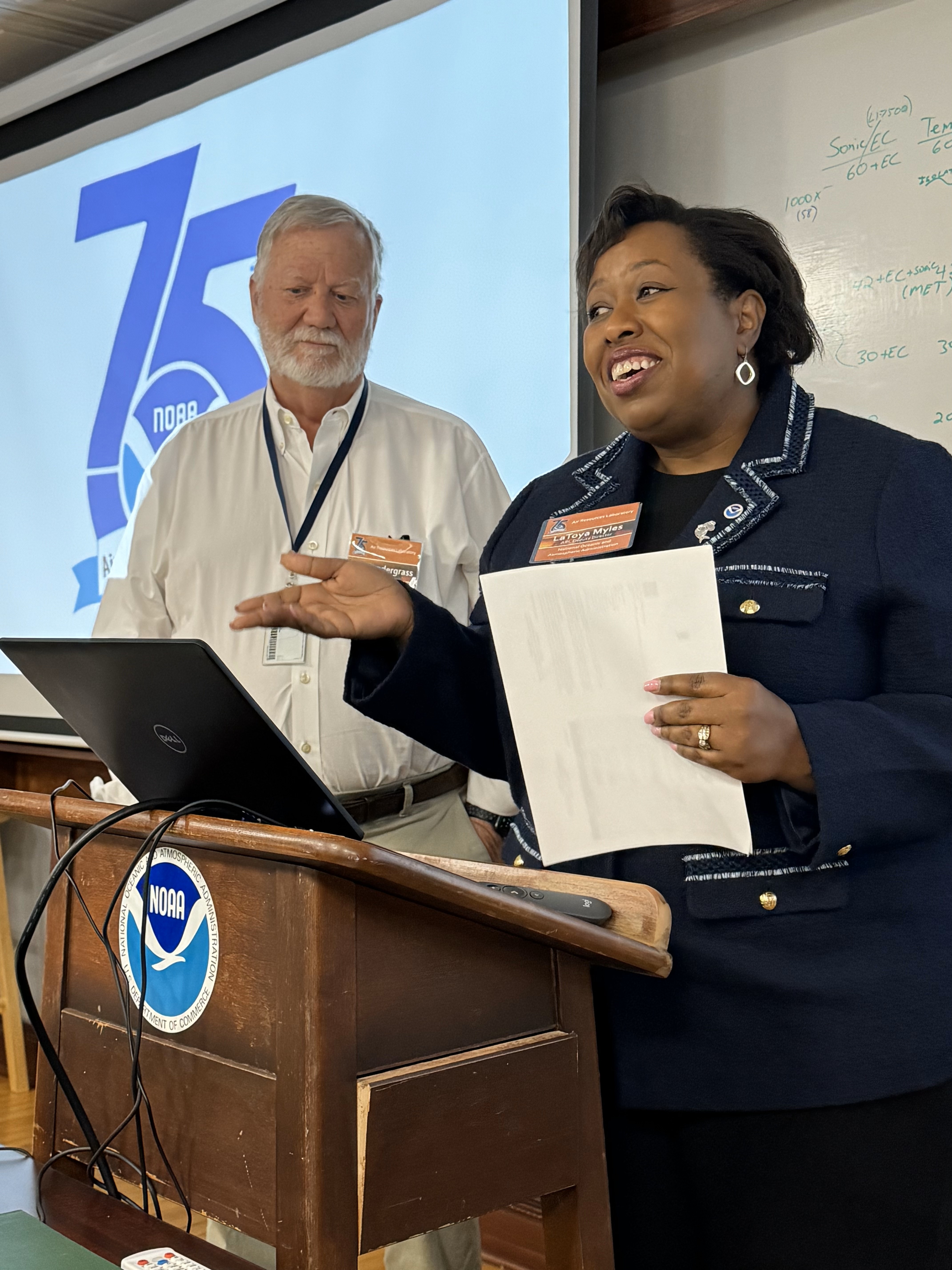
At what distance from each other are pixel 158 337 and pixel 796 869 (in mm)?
2724

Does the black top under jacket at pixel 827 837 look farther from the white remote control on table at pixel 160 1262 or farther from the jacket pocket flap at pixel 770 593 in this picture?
the white remote control on table at pixel 160 1262

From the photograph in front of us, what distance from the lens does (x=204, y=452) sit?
8.50ft

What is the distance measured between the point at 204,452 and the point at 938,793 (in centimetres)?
183

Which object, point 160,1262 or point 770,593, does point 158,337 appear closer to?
point 770,593

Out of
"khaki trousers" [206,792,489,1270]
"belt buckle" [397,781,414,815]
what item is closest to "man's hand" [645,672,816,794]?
"khaki trousers" [206,792,489,1270]

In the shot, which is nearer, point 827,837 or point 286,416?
point 827,837

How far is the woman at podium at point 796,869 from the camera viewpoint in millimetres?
1144

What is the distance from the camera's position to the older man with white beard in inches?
93.2

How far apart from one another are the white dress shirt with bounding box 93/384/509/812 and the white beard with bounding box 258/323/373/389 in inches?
2.7

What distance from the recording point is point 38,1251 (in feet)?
2.79

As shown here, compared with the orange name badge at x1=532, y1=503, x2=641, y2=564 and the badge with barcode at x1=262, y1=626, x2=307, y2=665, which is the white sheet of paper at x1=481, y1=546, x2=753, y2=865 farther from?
the badge with barcode at x1=262, y1=626, x2=307, y2=665

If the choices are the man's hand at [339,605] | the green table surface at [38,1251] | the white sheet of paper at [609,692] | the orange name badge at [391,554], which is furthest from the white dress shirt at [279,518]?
the green table surface at [38,1251]

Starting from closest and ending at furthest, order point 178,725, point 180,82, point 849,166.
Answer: point 178,725
point 849,166
point 180,82

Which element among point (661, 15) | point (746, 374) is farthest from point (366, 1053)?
point (661, 15)
